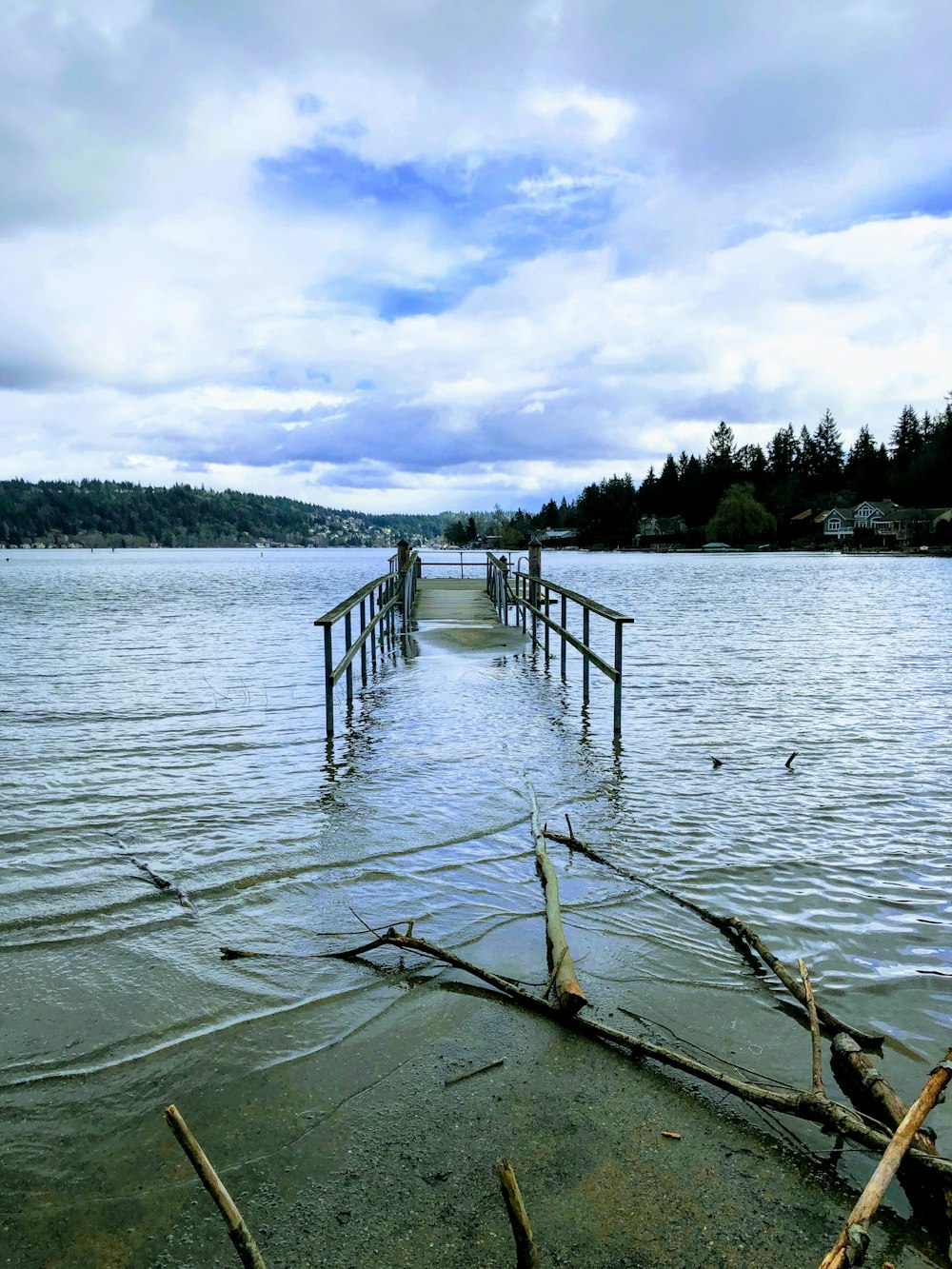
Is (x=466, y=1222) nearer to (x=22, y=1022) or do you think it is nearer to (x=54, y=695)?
(x=22, y=1022)

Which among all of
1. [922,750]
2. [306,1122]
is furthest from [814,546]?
[306,1122]

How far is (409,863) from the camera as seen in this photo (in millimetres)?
5648

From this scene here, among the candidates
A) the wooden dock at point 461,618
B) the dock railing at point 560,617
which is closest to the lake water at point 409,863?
the dock railing at point 560,617

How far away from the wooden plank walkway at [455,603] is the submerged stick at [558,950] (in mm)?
16512

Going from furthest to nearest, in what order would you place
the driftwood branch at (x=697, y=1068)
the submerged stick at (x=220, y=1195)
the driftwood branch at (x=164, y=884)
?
the driftwood branch at (x=164, y=884) → the driftwood branch at (x=697, y=1068) → the submerged stick at (x=220, y=1195)

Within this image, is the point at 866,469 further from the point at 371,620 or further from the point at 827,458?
the point at 371,620

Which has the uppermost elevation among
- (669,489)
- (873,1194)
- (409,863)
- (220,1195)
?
(669,489)

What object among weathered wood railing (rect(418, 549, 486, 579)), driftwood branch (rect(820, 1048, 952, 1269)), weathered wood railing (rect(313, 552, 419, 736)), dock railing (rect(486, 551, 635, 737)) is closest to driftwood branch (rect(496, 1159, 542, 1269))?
driftwood branch (rect(820, 1048, 952, 1269))

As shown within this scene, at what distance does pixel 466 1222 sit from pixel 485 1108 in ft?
1.81

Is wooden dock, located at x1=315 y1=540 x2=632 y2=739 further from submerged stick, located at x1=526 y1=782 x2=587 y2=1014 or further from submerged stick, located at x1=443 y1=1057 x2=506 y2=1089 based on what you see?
submerged stick, located at x1=443 y1=1057 x2=506 y2=1089

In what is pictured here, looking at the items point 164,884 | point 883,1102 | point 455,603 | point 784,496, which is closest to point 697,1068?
point 883,1102

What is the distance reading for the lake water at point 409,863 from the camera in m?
3.44

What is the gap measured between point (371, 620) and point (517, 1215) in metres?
12.7

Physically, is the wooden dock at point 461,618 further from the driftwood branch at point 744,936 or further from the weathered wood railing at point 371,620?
the driftwood branch at point 744,936
